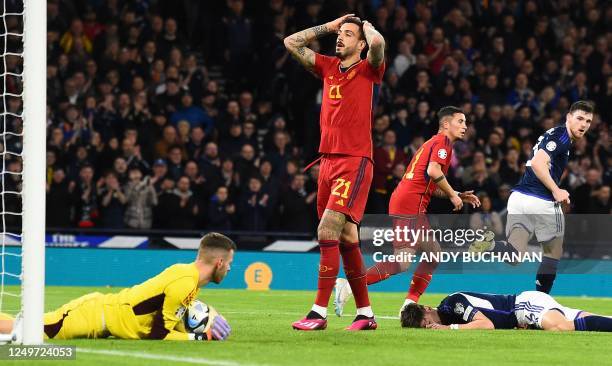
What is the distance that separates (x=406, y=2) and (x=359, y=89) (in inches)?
588

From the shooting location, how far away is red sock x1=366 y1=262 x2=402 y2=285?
11.8 meters

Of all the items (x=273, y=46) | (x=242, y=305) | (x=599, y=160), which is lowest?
(x=242, y=305)

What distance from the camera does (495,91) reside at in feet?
73.2

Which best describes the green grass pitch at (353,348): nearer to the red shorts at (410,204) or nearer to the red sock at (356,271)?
the red sock at (356,271)

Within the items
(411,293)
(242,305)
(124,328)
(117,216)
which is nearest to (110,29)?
(117,216)

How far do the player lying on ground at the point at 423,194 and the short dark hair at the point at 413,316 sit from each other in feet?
3.04

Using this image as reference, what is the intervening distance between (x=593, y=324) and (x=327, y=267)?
238 cm

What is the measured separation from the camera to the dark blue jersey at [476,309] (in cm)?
1038

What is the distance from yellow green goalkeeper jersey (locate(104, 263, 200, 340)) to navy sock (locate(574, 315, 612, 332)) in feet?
12.0

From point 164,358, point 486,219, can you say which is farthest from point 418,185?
point 486,219

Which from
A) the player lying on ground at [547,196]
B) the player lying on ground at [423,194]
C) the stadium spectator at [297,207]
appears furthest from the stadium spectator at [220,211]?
the player lying on ground at [547,196]

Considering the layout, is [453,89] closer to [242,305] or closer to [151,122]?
[151,122]

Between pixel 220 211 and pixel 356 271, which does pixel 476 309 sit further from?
pixel 220 211

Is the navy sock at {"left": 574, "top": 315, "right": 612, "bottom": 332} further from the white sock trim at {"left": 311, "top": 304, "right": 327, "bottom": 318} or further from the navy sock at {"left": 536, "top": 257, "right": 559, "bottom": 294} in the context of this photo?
the white sock trim at {"left": 311, "top": 304, "right": 327, "bottom": 318}
